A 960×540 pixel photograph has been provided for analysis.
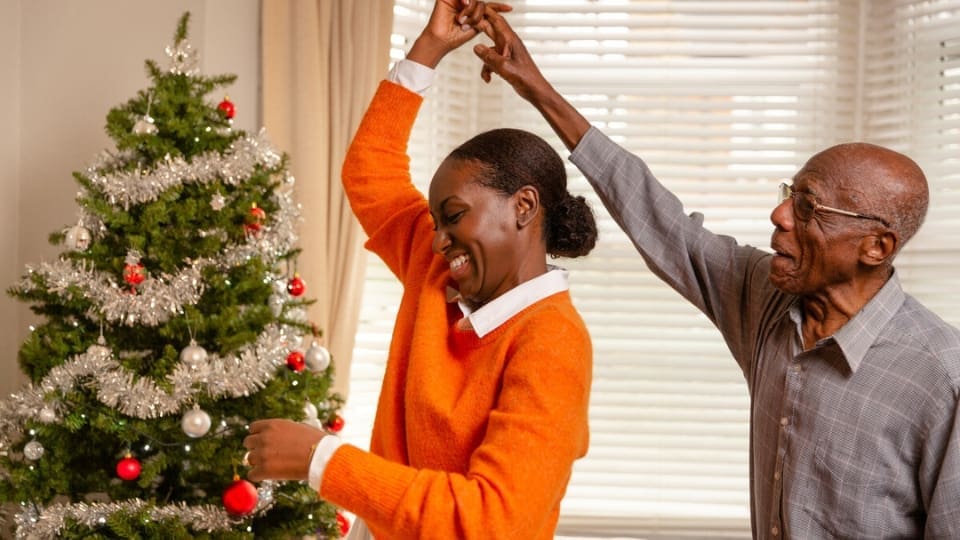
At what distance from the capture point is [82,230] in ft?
8.70

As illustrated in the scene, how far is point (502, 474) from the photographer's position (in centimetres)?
137

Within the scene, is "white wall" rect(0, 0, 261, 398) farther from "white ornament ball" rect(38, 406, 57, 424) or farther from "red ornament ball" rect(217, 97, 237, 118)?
"white ornament ball" rect(38, 406, 57, 424)

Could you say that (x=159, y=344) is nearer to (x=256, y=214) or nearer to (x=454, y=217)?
(x=256, y=214)

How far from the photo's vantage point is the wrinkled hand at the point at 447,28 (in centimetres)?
179

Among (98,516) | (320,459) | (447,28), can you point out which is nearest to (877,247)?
(447,28)

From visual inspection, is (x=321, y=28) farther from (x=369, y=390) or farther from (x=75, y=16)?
(x=369, y=390)

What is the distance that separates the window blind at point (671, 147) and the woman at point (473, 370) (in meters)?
2.05

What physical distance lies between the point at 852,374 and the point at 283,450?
0.89 meters

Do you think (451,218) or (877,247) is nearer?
(451,218)

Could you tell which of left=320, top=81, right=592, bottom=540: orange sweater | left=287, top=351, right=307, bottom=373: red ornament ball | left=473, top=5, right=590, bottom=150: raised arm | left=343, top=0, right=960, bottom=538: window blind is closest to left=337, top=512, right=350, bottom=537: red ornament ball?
left=287, top=351, right=307, bottom=373: red ornament ball

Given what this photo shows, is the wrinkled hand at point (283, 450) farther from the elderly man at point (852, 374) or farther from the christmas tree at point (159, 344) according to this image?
the christmas tree at point (159, 344)

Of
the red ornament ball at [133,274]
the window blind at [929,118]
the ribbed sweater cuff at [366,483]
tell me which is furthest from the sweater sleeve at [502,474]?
the window blind at [929,118]

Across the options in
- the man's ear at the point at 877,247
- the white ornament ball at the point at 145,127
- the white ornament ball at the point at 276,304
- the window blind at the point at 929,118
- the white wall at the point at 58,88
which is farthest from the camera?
the window blind at the point at 929,118

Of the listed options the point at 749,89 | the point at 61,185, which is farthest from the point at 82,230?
the point at 749,89
